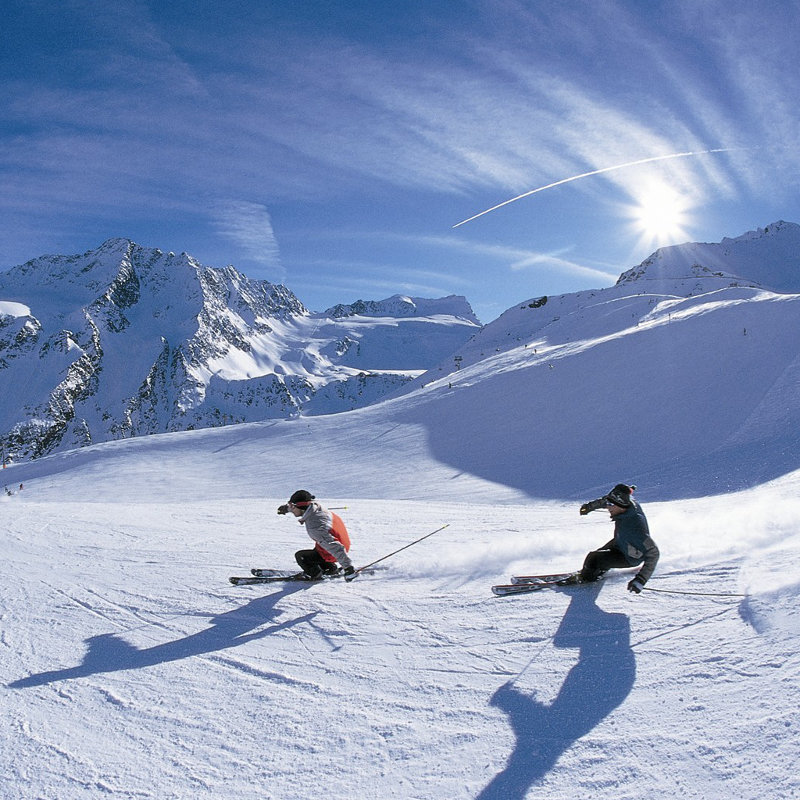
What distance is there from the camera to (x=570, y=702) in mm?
3455

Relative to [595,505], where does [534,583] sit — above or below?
below

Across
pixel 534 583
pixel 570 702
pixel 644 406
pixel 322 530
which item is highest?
pixel 644 406

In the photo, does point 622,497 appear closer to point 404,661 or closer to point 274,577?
point 404,661

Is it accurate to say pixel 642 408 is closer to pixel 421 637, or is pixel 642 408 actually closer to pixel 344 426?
pixel 344 426

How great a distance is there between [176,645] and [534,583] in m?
3.65

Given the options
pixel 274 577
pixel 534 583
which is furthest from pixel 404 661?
pixel 274 577

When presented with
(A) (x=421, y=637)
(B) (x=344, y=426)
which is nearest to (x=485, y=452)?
(B) (x=344, y=426)

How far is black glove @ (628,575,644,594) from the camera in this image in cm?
474

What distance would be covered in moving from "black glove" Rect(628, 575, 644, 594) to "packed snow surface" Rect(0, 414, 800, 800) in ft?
0.47

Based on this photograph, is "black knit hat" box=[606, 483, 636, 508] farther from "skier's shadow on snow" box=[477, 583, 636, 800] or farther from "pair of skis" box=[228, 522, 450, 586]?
"pair of skis" box=[228, 522, 450, 586]

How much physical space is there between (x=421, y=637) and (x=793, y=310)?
2769 centimetres

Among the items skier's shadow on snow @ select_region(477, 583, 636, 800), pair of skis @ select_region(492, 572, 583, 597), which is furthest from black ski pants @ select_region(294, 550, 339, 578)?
skier's shadow on snow @ select_region(477, 583, 636, 800)

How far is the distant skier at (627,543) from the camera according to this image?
4836 mm

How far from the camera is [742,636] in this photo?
3.88 metres
